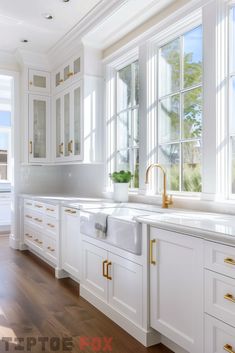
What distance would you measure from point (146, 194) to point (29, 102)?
2.53 metres

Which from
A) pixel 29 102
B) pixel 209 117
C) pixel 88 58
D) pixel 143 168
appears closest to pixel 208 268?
pixel 209 117

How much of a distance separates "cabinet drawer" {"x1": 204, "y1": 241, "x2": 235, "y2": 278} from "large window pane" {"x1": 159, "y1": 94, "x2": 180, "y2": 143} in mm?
1524

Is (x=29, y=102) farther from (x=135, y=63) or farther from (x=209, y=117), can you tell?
(x=209, y=117)

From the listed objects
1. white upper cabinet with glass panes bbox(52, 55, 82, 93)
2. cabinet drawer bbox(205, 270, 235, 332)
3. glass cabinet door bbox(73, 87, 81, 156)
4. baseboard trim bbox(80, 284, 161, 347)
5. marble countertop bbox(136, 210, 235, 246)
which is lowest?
baseboard trim bbox(80, 284, 161, 347)

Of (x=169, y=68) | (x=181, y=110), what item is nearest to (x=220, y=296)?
(x=181, y=110)

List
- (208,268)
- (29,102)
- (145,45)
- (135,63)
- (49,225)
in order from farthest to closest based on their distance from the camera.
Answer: (29,102), (49,225), (135,63), (145,45), (208,268)

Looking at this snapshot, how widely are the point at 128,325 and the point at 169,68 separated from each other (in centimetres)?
232

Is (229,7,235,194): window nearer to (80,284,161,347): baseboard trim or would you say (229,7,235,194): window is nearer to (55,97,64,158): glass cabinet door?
(80,284,161,347): baseboard trim

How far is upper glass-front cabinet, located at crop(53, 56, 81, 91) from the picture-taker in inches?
154

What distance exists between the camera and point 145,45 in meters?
3.15

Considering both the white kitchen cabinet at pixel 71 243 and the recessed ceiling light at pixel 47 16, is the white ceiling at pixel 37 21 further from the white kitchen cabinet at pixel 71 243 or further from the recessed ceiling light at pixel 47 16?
the white kitchen cabinet at pixel 71 243

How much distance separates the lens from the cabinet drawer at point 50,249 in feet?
11.9

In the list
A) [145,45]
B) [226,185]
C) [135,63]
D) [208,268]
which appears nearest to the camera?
[208,268]

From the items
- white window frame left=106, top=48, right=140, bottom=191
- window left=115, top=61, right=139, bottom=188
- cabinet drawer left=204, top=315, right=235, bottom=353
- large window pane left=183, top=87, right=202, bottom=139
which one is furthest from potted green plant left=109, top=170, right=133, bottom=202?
cabinet drawer left=204, top=315, right=235, bottom=353
